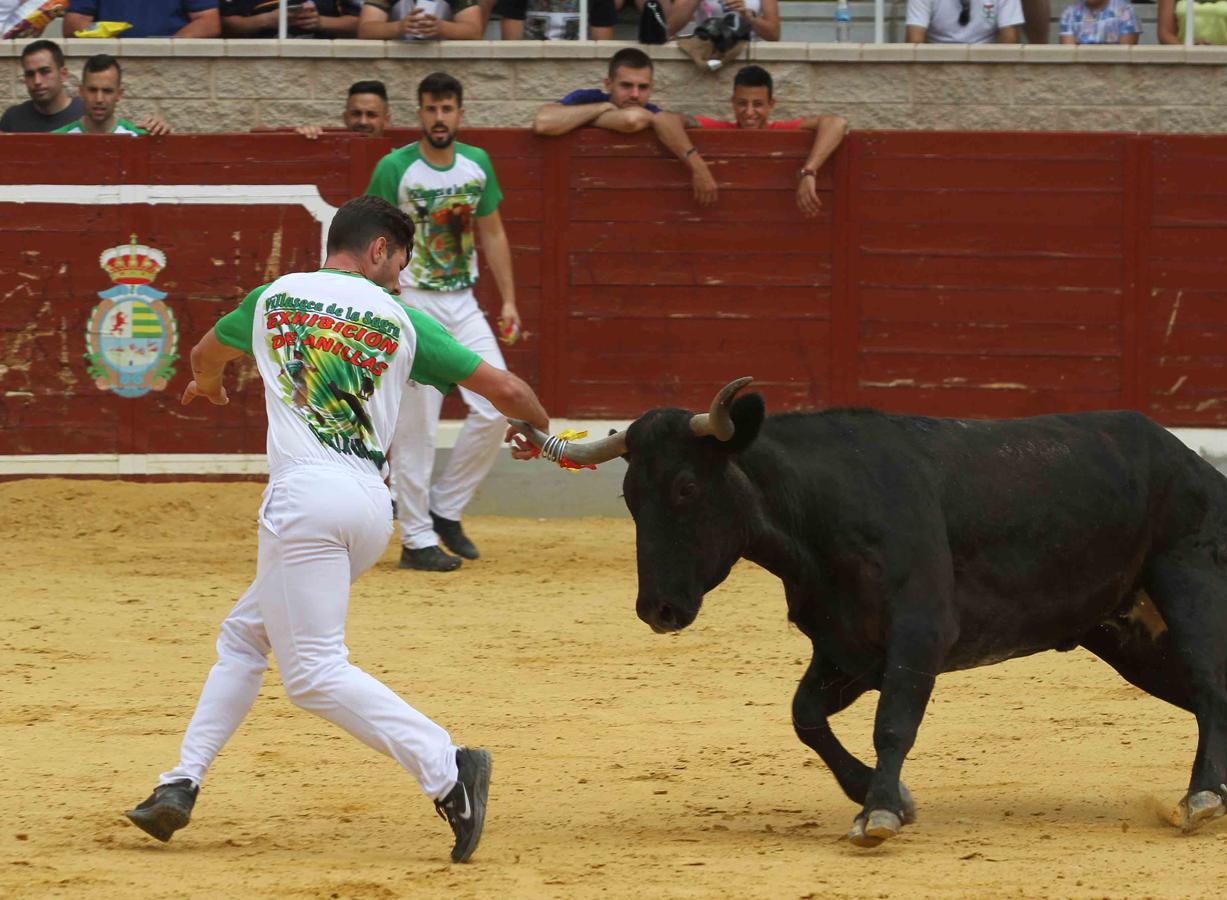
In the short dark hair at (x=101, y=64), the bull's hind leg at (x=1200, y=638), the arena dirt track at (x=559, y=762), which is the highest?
the short dark hair at (x=101, y=64)

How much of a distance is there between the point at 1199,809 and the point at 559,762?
1876mm

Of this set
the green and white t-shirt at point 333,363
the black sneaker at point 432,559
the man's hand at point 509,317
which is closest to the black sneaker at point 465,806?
the green and white t-shirt at point 333,363

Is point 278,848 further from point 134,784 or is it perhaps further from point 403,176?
point 403,176

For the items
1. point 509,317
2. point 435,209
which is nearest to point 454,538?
point 509,317

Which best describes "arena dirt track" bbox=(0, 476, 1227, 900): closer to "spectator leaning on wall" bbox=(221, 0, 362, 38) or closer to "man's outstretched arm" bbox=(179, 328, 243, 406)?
"man's outstretched arm" bbox=(179, 328, 243, 406)

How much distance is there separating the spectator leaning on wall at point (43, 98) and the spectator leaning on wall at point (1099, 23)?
5818 millimetres

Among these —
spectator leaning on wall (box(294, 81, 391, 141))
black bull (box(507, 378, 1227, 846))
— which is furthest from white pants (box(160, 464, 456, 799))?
spectator leaning on wall (box(294, 81, 391, 141))

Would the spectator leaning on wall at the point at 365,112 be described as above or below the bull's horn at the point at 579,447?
above

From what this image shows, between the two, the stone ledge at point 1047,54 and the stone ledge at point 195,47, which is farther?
the stone ledge at point 1047,54

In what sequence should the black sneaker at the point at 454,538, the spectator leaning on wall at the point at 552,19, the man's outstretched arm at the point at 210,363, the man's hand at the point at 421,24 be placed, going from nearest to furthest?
the man's outstretched arm at the point at 210,363 < the black sneaker at the point at 454,538 < the man's hand at the point at 421,24 < the spectator leaning on wall at the point at 552,19

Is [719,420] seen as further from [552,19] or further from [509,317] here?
[552,19]

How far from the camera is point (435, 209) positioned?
9289 millimetres

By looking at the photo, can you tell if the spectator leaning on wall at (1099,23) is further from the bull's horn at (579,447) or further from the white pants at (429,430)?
the bull's horn at (579,447)

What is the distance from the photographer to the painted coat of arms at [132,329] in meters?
11.1
